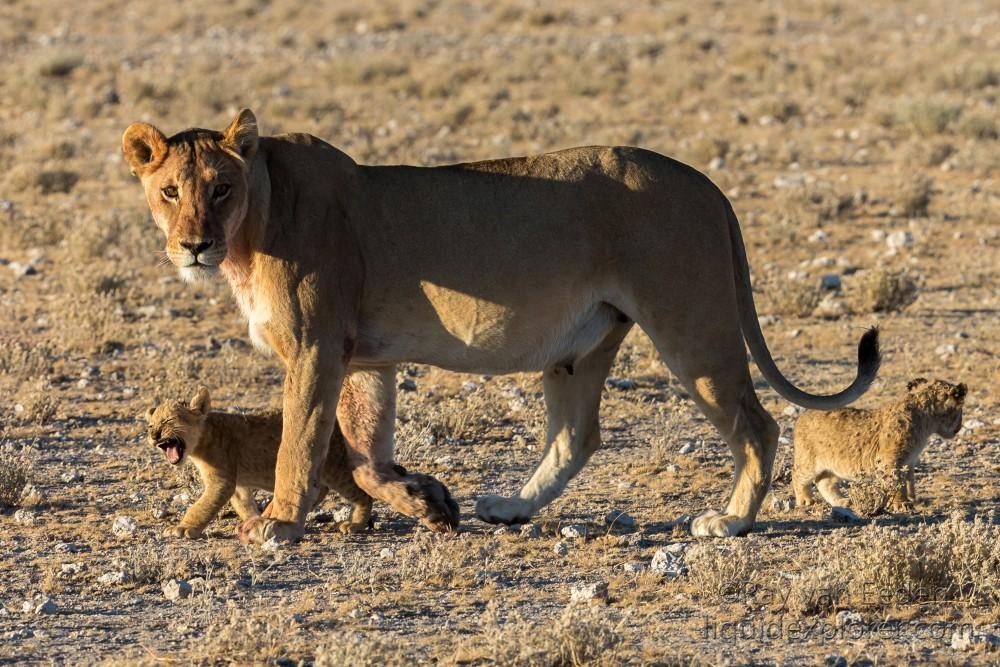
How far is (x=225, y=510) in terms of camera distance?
7941 mm

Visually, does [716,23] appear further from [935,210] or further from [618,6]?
[935,210]

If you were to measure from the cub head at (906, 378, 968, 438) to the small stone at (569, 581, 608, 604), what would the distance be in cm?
253

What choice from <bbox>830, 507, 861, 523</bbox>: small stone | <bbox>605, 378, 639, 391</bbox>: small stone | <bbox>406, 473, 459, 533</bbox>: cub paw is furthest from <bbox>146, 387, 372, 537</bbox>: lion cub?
<bbox>605, 378, 639, 391</bbox>: small stone

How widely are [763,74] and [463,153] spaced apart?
28.7ft

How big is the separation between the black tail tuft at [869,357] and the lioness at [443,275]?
0.20 feet

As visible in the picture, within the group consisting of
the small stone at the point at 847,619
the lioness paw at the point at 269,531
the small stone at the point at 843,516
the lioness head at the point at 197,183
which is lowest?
the small stone at the point at 847,619

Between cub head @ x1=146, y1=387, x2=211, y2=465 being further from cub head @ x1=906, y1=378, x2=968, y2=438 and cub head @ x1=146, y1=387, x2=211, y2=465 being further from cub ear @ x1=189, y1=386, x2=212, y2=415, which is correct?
cub head @ x1=906, y1=378, x2=968, y2=438

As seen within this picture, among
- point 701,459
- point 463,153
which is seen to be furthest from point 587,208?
point 463,153

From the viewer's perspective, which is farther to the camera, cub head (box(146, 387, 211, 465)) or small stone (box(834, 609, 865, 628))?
cub head (box(146, 387, 211, 465))

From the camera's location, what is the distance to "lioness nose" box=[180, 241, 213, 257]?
6590 mm

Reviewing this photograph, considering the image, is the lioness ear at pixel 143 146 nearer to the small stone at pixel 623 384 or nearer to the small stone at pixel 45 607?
the small stone at pixel 45 607

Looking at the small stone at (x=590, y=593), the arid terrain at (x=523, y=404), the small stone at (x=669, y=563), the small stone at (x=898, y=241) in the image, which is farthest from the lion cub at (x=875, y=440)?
the small stone at (x=898, y=241)

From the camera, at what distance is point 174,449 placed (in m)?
7.50

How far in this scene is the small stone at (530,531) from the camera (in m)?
7.42
